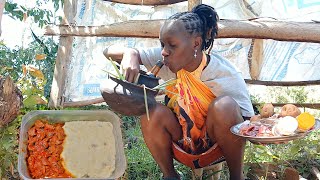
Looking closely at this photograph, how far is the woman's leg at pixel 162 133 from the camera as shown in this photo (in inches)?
102

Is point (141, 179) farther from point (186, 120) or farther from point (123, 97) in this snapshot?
point (123, 97)

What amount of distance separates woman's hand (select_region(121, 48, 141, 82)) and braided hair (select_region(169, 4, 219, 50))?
0.98ft

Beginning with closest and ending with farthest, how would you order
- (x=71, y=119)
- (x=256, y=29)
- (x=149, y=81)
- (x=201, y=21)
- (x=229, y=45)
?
1. (x=149, y=81)
2. (x=201, y=21)
3. (x=71, y=119)
4. (x=256, y=29)
5. (x=229, y=45)

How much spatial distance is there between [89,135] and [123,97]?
457 mm

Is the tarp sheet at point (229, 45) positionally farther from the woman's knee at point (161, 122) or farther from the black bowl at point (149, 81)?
the black bowl at point (149, 81)

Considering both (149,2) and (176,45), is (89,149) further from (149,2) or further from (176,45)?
(149,2)

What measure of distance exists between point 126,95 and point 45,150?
0.58 metres

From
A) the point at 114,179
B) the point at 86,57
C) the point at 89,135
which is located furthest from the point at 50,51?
the point at 114,179

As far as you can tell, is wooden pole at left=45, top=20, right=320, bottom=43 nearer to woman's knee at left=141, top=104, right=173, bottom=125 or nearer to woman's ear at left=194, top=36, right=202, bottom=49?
woman's ear at left=194, top=36, right=202, bottom=49

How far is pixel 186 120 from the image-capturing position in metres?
2.64

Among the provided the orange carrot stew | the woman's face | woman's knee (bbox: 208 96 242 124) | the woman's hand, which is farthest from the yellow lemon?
the orange carrot stew

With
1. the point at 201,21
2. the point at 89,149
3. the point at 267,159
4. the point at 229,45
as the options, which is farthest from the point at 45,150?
the point at 229,45

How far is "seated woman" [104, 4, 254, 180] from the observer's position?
2.50 meters

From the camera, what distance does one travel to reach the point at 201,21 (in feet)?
8.47
